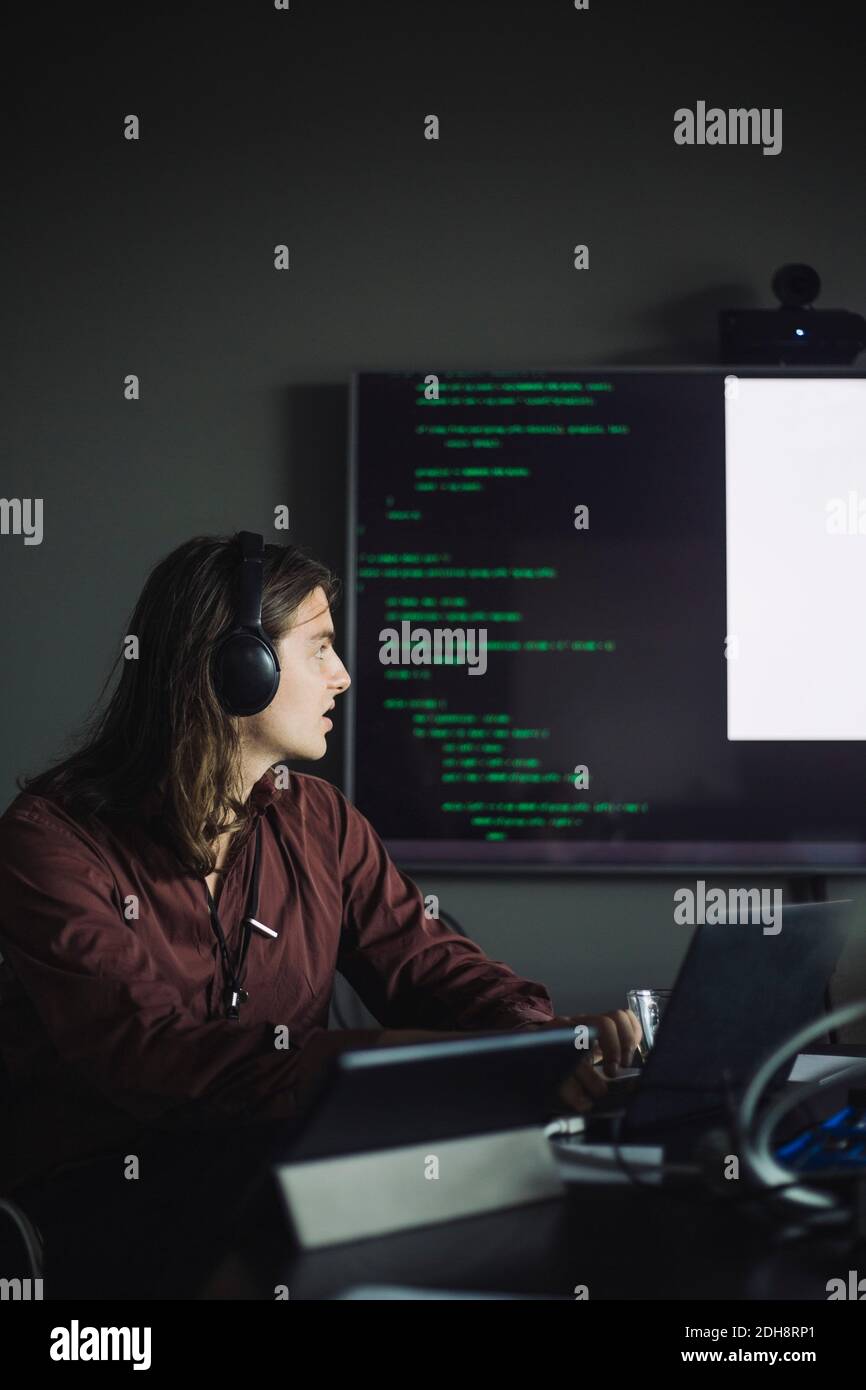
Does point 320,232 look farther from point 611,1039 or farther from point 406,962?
point 611,1039

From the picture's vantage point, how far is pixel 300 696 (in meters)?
1.65

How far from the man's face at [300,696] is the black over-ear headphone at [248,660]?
0.32 ft

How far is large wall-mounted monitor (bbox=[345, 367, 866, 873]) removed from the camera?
2559 mm

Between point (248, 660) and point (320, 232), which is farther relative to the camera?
point (320, 232)

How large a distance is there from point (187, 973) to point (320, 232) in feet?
6.06

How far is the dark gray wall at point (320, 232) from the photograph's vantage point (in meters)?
2.68

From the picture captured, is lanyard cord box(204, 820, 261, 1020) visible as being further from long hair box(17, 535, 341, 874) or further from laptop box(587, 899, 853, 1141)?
laptop box(587, 899, 853, 1141)

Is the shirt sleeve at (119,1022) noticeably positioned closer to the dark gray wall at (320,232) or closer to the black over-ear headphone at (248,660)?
the black over-ear headphone at (248,660)

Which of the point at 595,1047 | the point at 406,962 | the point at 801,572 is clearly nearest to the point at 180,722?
the point at 406,962

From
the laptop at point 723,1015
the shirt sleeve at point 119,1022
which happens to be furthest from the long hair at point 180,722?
the laptop at point 723,1015

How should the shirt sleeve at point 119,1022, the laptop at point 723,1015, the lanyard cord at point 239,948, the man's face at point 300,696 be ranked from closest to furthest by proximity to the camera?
the laptop at point 723,1015
the shirt sleeve at point 119,1022
the lanyard cord at point 239,948
the man's face at point 300,696

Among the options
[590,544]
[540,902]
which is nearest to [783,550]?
[590,544]

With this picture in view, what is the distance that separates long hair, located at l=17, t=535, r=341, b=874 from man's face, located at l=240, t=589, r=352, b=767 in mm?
38
